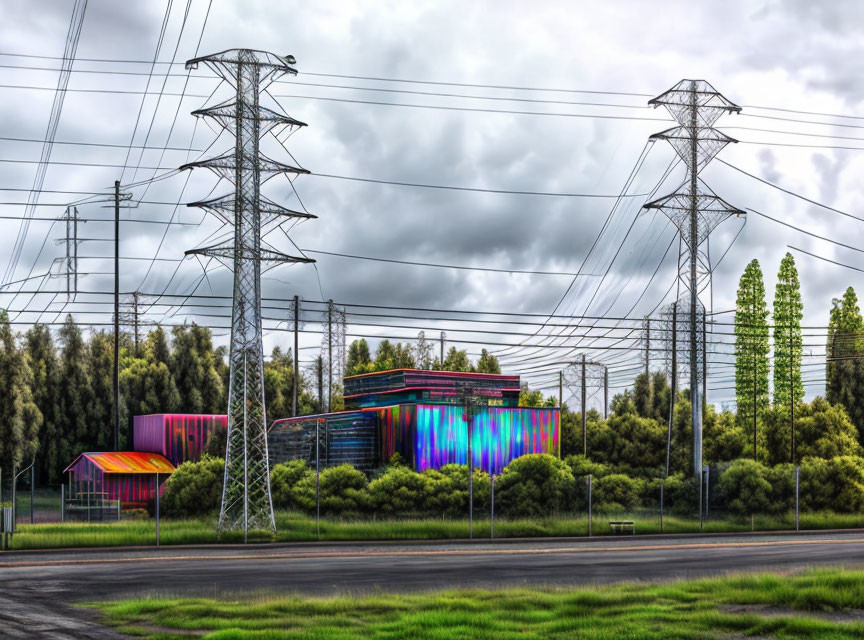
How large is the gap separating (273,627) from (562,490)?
35822 millimetres

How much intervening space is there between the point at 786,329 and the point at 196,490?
56.0 m

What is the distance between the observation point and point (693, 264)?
56750 millimetres

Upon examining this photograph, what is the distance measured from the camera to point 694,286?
5672 centimetres

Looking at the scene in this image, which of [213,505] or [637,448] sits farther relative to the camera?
[637,448]

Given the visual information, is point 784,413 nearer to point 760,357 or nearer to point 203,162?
point 760,357

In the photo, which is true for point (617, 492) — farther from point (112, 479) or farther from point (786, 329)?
point (786, 329)

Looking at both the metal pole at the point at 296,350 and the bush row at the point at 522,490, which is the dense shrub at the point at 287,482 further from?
the metal pole at the point at 296,350

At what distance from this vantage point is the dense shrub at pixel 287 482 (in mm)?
52469

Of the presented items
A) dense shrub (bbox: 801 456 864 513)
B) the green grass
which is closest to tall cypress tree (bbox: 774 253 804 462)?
dense shrub (bbox: 801 456 864 513)

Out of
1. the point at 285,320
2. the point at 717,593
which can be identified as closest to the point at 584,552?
the point at 717,593

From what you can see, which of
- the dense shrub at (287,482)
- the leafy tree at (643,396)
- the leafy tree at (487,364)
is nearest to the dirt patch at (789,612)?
the dense shrub at (287,482)

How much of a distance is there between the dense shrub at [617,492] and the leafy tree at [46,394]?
139ft

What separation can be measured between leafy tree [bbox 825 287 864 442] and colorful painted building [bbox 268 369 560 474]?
109ft

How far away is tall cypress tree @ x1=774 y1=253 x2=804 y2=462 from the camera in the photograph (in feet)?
290
